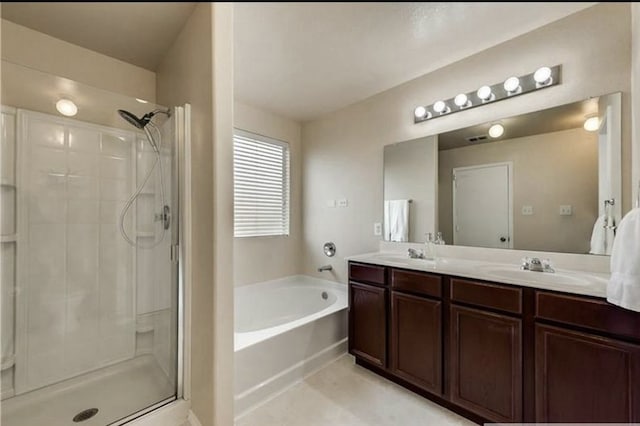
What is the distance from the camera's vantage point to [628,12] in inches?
56.9

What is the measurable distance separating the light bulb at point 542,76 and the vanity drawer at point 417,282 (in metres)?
1.42

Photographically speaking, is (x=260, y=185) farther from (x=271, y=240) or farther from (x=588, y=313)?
(x=588, y=313)

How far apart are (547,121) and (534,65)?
378 mm

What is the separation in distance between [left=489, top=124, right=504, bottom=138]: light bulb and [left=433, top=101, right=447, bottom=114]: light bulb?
387mm

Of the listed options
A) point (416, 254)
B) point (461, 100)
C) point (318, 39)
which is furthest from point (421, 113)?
point (416, 254)

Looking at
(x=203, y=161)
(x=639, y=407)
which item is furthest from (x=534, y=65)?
(x=203, y=161)

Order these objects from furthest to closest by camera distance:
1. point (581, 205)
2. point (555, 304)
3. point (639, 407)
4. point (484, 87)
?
1. point (484, 87)
2. point (581, 205)
3. point (555, 304)
4. point (639, 407)

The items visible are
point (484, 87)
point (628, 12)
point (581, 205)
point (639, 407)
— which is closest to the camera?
point (639, 407)

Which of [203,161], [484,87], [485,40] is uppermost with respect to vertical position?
[485,40]

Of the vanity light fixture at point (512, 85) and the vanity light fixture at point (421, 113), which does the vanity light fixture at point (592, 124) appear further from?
the vanity light fixture at point (421, 113)

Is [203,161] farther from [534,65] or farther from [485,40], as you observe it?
[534,65]

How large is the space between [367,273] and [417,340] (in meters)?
0.56

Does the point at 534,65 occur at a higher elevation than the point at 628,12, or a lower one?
lower

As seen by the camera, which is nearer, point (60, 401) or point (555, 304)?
point (555, 304)
